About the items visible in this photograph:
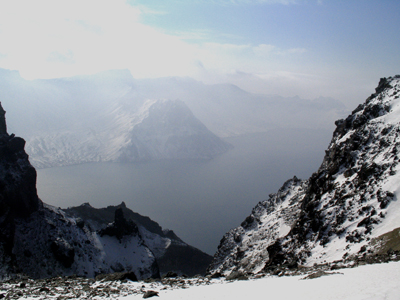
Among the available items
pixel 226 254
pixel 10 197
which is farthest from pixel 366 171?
pixel 10 197

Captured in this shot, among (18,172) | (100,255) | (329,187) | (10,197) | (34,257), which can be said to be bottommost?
(100,255)

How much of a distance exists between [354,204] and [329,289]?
72.7 ft

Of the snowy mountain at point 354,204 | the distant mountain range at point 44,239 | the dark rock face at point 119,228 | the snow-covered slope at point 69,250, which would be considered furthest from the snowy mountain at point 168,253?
the snowy mountain at point 354,204

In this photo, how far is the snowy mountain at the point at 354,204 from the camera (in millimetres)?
27688

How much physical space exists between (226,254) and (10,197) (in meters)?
45.9

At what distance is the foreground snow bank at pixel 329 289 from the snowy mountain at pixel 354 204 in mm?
7400

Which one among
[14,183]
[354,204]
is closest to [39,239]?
[14,183]

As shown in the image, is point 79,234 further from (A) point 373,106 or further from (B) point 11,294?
(A) point 373,106

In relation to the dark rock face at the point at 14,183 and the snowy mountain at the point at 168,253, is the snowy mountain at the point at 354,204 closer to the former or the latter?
the snowy mountain at the point at 168,253

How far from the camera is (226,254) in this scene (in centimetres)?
6350

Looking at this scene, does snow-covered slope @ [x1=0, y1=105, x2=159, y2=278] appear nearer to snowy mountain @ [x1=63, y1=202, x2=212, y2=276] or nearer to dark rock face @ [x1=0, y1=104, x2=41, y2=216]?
dark rock face @ [x1=0, y1=104, x2=41, y2=216]

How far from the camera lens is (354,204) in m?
32.9

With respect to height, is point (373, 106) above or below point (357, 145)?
above

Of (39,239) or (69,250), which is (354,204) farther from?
(39,239)
